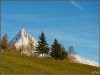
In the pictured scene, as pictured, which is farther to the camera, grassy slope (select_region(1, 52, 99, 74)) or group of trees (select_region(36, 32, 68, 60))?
group of trees (select_region(36, 32, 68, 60))

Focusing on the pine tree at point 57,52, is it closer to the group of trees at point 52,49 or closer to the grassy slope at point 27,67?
the group of trees at point 52,49

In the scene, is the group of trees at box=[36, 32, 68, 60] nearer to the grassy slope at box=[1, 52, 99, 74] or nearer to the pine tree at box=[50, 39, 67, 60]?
the pine tree at box=[50, 39, 67, 60]

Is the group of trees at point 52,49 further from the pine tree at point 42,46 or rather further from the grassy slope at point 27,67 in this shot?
the grassy slope at point 27,67

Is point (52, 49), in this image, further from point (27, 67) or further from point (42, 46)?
point (27, 67)

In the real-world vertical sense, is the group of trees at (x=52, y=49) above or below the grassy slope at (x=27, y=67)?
above

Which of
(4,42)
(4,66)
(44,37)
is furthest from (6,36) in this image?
(4,66)

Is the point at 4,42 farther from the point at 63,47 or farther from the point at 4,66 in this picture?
the point at 4,66

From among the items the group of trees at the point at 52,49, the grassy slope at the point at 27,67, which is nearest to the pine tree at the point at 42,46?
the group of trees at the point at 52,49

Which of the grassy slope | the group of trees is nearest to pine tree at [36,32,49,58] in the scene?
the group of trees

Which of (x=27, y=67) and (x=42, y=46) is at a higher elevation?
(x=42, y=46)

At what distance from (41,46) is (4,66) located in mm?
63683

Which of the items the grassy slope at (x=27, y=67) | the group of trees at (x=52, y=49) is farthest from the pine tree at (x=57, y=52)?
the grassy slope at (x=27, y=67)

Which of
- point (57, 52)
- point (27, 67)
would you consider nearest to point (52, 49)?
point (57, 52)

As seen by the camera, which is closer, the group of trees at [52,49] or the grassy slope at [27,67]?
the grassy slope at [27,67]
